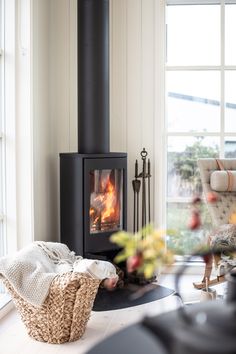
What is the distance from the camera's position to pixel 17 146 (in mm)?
3822

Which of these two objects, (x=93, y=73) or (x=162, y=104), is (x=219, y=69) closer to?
(x=162, y=104)

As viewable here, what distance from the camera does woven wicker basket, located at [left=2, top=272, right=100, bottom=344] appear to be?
296cm

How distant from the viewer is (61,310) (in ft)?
9.78

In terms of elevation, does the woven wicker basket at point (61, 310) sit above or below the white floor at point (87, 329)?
above

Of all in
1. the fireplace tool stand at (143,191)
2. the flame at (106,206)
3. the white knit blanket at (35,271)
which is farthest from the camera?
the fireplace tool stand at (143,191)

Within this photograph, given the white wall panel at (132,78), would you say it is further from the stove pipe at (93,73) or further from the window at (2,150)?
the window at (2,150)

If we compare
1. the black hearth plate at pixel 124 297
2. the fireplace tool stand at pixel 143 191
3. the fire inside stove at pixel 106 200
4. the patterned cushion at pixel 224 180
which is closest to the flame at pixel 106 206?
the fire inside stove at pixel 106 200

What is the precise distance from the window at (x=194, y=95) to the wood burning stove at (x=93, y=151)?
2.48ft

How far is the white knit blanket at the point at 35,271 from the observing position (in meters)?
2.96

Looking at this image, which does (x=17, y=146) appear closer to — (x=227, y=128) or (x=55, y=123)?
(x=55, y=123)

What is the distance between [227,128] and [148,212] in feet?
3.18

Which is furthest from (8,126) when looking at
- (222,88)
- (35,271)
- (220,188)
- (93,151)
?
(222,88)

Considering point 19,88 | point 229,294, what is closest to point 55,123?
point 19,88

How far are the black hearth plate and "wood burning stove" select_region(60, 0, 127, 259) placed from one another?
28 cm
